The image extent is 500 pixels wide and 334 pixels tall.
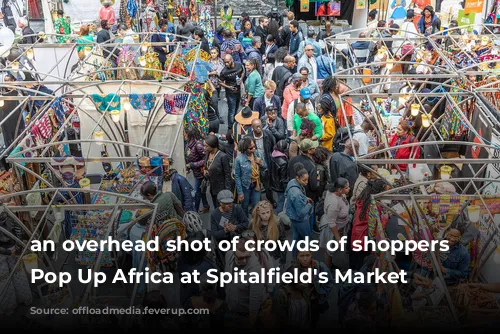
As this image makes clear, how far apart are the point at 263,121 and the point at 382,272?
418 centimetres

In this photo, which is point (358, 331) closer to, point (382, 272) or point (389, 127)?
point (382, 272)

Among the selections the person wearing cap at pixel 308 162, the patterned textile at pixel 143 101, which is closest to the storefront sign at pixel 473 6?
the person wearing cap at pixel 308 162

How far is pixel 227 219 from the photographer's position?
676 cm

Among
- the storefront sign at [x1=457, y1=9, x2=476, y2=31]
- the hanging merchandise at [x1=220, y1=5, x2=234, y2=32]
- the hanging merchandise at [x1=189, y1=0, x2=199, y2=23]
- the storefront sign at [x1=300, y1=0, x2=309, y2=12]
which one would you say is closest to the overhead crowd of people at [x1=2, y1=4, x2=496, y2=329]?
the storefront sign at [x1=457, y1=9, x2=476, y2=31]

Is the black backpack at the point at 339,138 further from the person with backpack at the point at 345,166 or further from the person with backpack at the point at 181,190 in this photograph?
the person with backpack at the point at 181,190

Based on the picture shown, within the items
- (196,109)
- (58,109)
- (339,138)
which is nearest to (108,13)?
(196,109)

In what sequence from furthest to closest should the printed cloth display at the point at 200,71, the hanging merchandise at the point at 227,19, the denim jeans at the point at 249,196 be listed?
the hanging merchandise at the point at 227,19 < the printed cloth display at the point at 200,71 < the denim jeans at the point at 249,196

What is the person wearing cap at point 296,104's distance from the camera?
29.3 ft

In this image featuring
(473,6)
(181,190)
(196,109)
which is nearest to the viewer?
(181,190)

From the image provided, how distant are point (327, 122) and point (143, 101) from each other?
2808mm

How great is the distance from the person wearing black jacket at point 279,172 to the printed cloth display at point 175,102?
4.72ft

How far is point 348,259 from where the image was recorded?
7488 mm

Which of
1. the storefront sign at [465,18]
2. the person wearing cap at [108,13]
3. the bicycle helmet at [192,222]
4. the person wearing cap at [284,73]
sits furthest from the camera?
the person wearing cap at [108,13]

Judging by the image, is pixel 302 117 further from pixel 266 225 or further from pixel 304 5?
pixel 304 5
